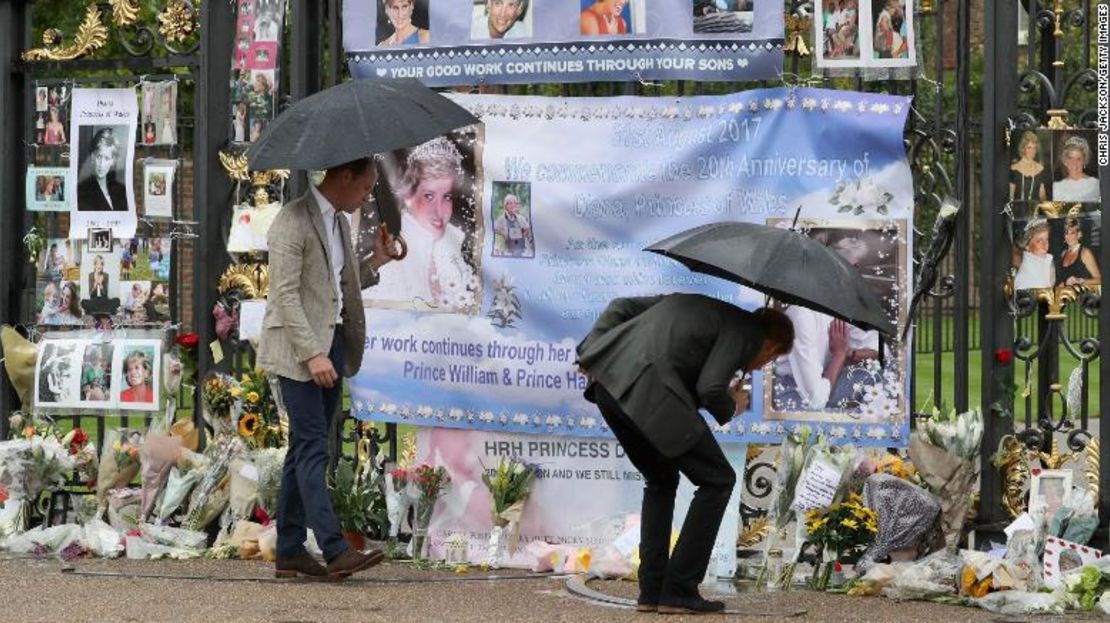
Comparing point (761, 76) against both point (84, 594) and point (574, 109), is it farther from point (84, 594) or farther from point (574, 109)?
point (84, 594)

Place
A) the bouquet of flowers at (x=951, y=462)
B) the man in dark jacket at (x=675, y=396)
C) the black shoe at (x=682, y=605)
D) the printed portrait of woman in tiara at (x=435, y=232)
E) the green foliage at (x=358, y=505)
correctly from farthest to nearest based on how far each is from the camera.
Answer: the green foliage at (x=358, y=505), the printed portrait of woman in tiara at (x=435, y=232), the bouquet of flowers at (x=951, y=462), the black shoe at (x=682, y=605), the man in dark jacket at (x=675, y=396)

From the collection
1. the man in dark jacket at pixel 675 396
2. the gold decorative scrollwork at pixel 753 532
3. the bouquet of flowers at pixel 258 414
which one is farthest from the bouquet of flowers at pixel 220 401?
the man in dark jacket at pixel 675 396

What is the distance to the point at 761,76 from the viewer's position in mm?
8844

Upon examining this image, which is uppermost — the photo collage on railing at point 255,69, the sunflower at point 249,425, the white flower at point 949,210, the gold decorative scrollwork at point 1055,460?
the photo collage on railing at point 255,69

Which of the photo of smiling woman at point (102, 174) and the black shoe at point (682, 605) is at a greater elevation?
the photo of smiling woman at point (102, 174)

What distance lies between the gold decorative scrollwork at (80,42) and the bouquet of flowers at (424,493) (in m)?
2.93

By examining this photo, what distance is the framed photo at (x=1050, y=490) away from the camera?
27.3 feet

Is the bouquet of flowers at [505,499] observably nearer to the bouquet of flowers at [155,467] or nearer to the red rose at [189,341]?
the bouquet of flowers at [155,467]

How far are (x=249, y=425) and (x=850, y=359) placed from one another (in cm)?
294

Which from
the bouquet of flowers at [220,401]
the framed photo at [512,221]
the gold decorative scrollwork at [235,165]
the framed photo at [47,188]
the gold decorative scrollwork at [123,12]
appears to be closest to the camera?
the framed photo at [512,221]

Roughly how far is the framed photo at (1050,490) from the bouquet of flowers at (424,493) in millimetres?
2637

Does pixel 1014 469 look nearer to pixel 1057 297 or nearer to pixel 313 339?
pixel 1057 297

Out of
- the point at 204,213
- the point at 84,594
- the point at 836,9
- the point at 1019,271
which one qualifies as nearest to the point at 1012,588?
the point at 1019,271

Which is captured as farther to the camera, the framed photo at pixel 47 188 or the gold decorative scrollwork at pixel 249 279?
the framed photo at pixel 47 188
